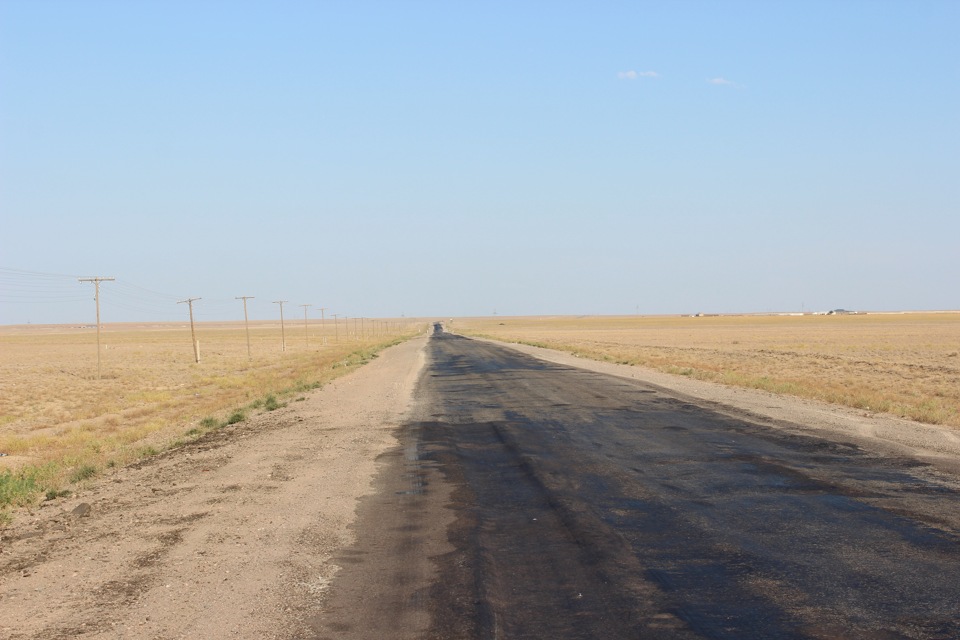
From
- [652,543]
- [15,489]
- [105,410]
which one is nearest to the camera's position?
[652,543]

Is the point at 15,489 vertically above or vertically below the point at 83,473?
above

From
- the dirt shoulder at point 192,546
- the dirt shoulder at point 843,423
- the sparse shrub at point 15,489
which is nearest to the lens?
the dirt shoulder at point 192,546

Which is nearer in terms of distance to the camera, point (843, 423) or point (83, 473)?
point (83, 473)

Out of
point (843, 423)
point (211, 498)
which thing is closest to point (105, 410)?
point (211, 498)

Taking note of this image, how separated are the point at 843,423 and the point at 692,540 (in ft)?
33.7

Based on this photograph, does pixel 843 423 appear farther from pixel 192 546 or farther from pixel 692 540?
pixel 192 546

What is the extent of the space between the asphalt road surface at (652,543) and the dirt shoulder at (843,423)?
72cm

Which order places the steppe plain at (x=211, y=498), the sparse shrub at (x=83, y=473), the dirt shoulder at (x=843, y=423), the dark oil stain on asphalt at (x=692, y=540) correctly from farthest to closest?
1. the dirt shoulder at (x=843, y=423)
2. the sparse shrub at (x=83, y=473)
3. the steppe plain at (x=211, y=498)
4. the dark oil stain on asphalt at (x=692, y=540)

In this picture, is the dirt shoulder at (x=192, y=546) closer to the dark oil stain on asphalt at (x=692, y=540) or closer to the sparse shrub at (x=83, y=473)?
the sparse shrub at (x=83, y=473)

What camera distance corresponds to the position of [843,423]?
16.6m

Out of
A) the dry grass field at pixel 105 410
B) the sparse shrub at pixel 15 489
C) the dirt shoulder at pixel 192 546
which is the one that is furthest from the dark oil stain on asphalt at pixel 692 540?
the dry grass field at pixel 105 410

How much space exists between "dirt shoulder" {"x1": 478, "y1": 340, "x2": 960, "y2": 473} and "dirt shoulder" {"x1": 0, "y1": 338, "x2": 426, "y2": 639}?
8210 millimetres

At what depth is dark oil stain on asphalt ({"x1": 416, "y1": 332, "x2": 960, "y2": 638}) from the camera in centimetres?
571

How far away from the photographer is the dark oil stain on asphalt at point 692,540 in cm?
571
